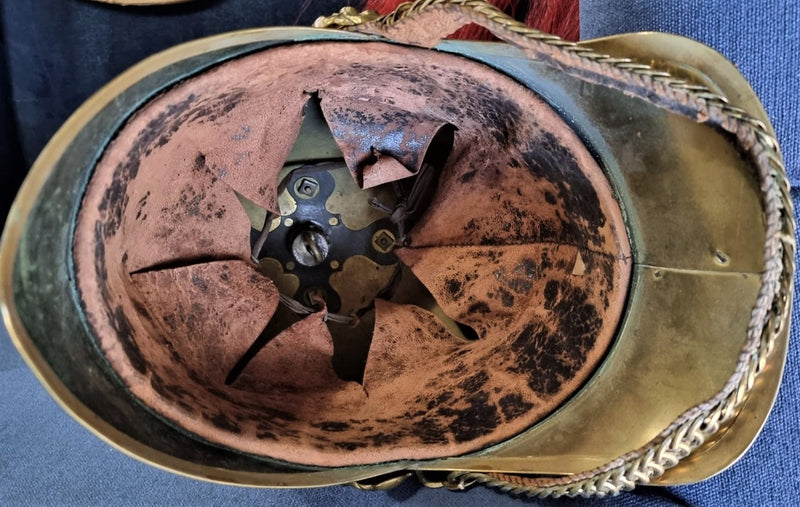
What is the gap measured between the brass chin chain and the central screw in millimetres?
488

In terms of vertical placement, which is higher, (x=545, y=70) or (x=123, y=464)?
(x=545, y=70)

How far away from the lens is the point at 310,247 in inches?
43.1

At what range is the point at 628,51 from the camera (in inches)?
Result: 26.0

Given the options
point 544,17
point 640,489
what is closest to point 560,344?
point 640,489

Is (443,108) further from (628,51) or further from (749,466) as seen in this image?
(749,466)

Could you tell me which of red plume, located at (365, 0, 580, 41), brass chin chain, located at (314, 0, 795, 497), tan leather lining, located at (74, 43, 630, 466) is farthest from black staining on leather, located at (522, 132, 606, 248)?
red plume, located at (365, 0, 580, 41)

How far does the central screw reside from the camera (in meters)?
1.09

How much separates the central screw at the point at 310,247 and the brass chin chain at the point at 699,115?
488 millimetres

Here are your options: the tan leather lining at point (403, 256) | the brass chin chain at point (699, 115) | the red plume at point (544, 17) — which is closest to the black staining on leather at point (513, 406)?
the tan leather lining at point (403, 256)

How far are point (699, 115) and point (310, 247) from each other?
Result: 0.67 metres

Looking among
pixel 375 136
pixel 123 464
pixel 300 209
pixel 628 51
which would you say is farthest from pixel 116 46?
pixel 628 51

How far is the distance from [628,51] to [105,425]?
0.64 meters

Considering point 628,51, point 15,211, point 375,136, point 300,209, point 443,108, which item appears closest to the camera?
point 15,211

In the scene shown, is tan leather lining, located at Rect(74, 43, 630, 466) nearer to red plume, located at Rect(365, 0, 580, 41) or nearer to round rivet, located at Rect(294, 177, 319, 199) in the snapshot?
round rivet, located at Rect(294, 177, 319, 199)
